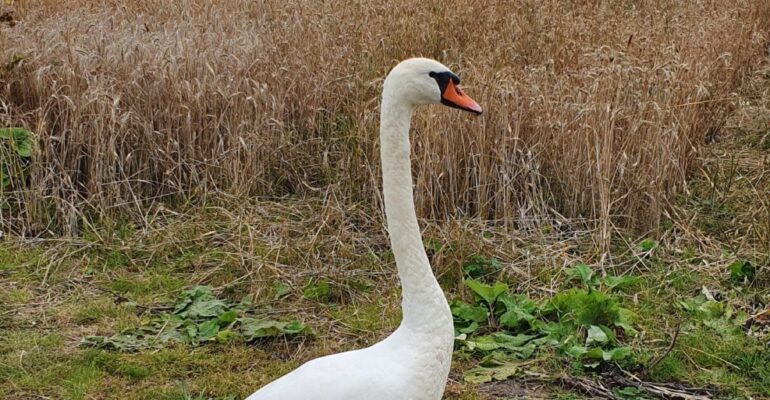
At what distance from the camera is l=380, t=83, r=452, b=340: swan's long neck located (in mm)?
2559

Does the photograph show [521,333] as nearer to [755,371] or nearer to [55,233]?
[755,371]

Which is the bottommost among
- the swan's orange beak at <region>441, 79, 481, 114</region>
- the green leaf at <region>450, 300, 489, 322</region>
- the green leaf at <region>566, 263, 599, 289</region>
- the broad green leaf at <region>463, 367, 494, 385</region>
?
the broad green leaf at <region>463, 367, 494, 385</region>

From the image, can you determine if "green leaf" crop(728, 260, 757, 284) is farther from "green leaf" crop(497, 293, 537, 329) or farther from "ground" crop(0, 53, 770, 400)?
"green leaf" crop(497, 293, 537, 329)

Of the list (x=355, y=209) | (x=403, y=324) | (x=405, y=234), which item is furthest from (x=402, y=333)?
(x=355, y=209)

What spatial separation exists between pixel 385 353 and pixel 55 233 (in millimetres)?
3174

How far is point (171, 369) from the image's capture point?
3871mm

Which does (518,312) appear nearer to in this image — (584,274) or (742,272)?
(584,274)

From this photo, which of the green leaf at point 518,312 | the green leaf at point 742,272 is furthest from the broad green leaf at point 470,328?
the green leaf at point 742,272

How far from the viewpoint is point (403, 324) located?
101 inches

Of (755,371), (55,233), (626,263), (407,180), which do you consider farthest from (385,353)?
(55,233)

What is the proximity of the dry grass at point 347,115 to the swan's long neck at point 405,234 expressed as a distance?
2164 millimetres

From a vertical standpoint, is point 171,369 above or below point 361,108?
below

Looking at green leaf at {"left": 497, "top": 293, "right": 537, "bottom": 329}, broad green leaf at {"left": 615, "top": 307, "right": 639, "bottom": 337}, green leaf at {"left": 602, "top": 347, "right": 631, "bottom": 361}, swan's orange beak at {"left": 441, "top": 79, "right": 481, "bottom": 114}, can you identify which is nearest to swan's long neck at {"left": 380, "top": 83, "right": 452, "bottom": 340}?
swan's orange beak at {"left": 441, "top": 79, "right": 481, "bottom": 114}

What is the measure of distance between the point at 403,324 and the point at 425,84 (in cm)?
70
